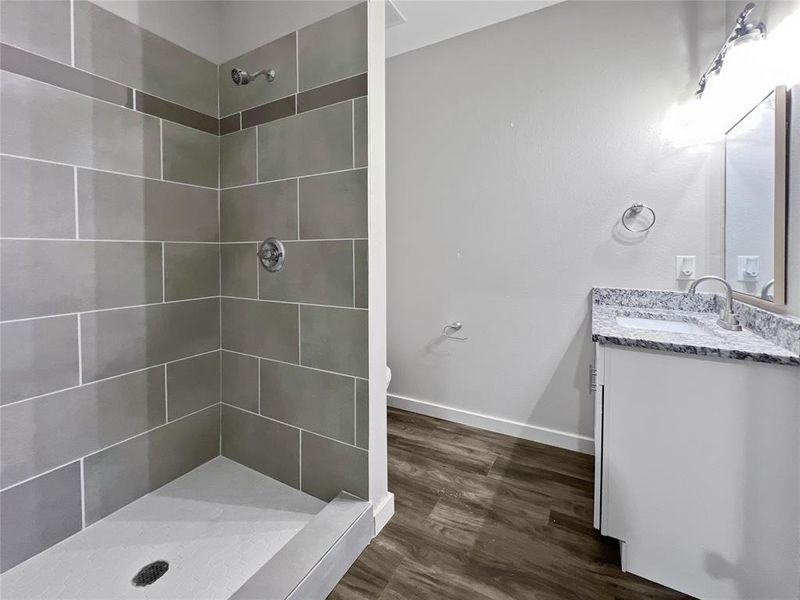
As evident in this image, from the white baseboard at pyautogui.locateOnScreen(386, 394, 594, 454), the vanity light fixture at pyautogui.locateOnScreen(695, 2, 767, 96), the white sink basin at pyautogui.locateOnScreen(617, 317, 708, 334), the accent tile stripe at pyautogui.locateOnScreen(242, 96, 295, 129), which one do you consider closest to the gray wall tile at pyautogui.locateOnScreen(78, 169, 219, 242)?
the accent tile stripe at pyautogui.locateOnScreen(242, 96, 295, 129)

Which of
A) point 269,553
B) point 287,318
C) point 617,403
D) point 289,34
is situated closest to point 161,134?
point 289,34

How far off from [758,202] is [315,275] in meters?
1.76

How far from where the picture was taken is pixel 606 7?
185 cm

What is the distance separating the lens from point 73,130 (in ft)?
4.04

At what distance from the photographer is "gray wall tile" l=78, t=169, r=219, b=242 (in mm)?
1285

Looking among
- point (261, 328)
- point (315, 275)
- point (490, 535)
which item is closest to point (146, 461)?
point (261, 328)

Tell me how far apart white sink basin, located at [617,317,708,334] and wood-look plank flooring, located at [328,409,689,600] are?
31.2 inches

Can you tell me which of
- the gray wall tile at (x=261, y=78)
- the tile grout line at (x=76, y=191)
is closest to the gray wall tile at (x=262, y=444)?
the tile grout line at (x=76, y=191)

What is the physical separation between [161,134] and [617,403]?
6.62 feet

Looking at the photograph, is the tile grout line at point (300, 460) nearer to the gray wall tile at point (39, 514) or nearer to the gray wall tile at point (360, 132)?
the gray wall tile at point (39, 514)

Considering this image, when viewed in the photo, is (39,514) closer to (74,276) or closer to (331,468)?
(74,276)

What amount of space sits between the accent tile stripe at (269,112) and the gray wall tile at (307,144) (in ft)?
0.09

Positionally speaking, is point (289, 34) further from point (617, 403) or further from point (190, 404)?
point (617, 403)

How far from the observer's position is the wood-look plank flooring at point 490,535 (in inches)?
47.1
